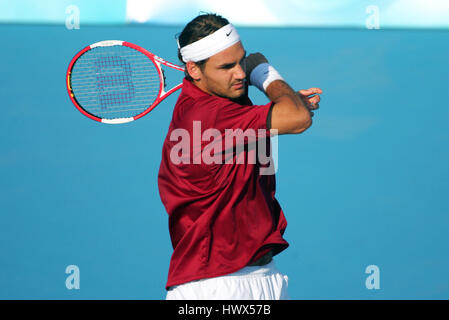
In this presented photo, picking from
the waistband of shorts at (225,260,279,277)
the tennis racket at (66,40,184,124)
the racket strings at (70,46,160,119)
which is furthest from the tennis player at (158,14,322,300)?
the racket strings at (70,46,160,119)

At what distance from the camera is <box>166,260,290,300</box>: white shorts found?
207 cm

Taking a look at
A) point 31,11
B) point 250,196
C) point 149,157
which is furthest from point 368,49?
point 250,196

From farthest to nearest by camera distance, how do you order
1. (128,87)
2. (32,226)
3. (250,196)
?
(32,226), (128,87), (250,196)

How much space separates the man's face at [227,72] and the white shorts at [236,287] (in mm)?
540

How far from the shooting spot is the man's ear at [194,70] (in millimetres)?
2189

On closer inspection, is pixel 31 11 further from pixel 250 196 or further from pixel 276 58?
pixel 250 196

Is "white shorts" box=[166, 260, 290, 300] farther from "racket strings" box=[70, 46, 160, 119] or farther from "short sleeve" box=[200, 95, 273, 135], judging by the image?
"racket strings" box=[70, 46, 160, 119]

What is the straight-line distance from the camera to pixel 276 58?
4.43m

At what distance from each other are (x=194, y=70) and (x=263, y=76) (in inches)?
8.7

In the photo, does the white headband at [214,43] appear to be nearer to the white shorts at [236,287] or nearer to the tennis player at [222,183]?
the tennis player at [222,183]

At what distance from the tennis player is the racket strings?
1223 mm

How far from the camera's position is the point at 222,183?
2053mm

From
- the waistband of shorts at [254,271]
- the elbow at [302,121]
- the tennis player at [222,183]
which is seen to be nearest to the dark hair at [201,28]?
the tennis player at [222,183]
